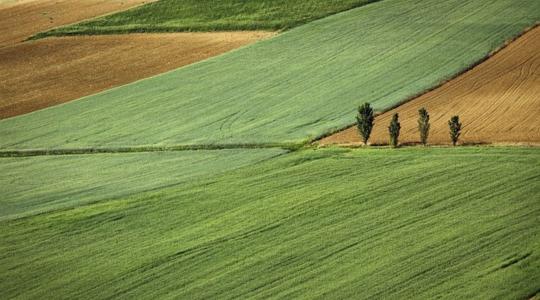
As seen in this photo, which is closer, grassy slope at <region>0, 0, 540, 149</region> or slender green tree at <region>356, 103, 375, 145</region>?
slender green tree at <region>356, 103, 375, 145</region>

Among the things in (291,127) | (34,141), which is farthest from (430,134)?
(34,141)

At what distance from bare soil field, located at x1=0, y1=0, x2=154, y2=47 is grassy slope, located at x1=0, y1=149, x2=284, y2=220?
89.4 ft

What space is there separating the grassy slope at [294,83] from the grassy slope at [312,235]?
7.48 m

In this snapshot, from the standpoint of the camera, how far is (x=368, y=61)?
4950cm

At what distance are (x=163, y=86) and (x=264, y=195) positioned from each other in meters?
20.3

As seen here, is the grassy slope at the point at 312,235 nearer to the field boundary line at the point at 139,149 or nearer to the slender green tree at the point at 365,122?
the slender green tree at the point at 365,122

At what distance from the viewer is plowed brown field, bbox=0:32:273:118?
5150 centimetres

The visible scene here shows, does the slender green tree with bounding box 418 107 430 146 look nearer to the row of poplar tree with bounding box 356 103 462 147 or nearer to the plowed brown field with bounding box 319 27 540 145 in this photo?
the row of poplar tree with bounding box 356 103 462 147

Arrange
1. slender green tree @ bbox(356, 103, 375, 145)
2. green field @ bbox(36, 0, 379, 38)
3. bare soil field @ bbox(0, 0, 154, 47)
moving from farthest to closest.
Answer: bare soil field @ bbox(0, 0, 154, 47) < green field @ bbox(36, 0, 379, 38) < slender green tree @ bbox(356, 103, 375, 145)

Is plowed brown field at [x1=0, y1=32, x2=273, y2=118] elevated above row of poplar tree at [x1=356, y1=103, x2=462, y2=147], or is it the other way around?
plowed brown field at [x1=0, y1=32, x2=273, y2=118]

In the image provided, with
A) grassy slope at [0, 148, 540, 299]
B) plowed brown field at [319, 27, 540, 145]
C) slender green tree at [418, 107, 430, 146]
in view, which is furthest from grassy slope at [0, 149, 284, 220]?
slender green tree at [418, 107, 430, 146]

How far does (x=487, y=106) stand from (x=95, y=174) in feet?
56.9

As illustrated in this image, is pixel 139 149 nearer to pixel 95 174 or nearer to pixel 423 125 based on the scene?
pixel 95 174

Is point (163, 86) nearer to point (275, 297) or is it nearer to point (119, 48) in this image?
point (119, 48)
